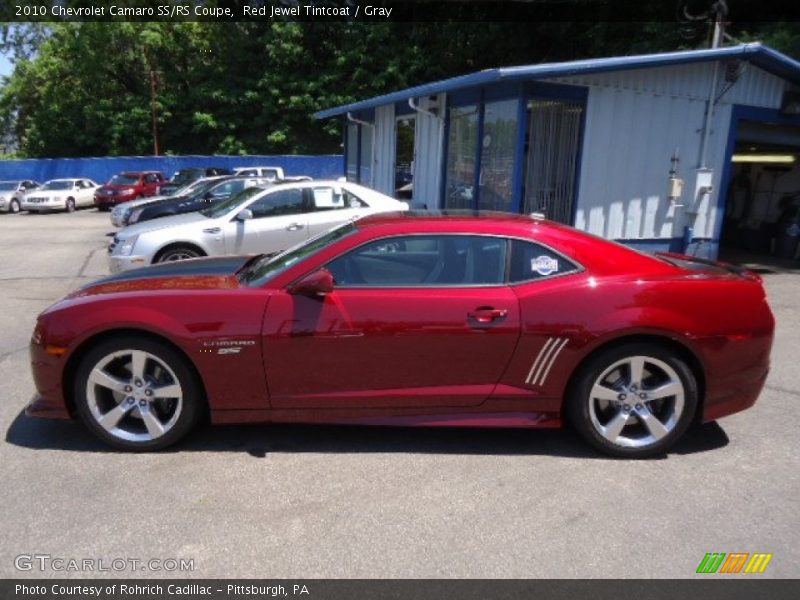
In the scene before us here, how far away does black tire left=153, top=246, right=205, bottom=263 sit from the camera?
823 cm

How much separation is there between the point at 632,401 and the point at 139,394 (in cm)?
295

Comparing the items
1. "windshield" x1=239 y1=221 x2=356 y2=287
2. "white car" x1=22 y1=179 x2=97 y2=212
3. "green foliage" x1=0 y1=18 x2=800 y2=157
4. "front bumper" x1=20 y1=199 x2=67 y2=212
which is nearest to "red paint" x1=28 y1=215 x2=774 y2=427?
"windshield" x1=239 y1=221 x2=356 y2=287

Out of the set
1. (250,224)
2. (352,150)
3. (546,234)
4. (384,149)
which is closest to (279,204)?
(250,224)

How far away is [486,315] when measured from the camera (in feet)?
12.2

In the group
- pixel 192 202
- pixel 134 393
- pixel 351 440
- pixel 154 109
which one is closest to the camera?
pixel 134 393

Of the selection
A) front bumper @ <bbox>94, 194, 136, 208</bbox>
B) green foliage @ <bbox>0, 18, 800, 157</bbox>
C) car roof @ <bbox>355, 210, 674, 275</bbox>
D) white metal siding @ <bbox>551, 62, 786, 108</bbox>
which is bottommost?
front bumper @ <bbox>94, 194, 136, 208</bbox>

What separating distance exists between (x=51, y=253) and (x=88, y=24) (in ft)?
94.6

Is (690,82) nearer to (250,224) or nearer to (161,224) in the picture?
(250,224)

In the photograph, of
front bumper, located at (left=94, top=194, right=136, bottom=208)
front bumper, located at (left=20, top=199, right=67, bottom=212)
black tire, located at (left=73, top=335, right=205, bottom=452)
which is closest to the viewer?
black tire, located at (left=73, top=335, right=205, bottom=452)

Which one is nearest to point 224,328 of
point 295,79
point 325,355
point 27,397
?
point 325,355

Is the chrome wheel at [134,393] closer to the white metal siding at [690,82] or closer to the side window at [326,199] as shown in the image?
the side window at [326,199]

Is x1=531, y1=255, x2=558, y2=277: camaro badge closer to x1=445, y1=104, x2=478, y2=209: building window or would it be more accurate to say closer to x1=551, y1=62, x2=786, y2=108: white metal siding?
x1=551, y1=62, x2=786, y2=108: white metal siding

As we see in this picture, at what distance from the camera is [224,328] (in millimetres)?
3719

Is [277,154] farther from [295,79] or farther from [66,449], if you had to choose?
[66,449]
